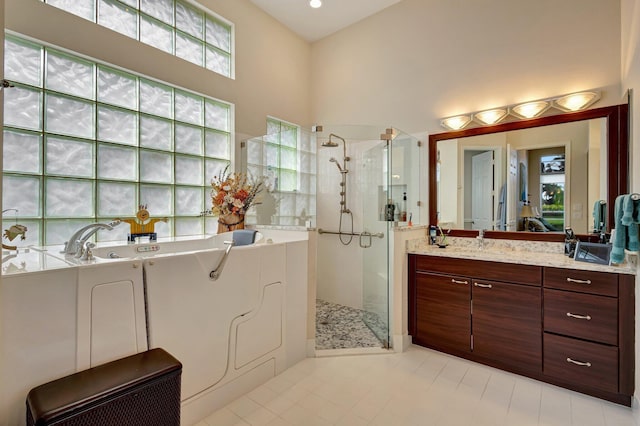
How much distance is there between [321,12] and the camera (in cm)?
366

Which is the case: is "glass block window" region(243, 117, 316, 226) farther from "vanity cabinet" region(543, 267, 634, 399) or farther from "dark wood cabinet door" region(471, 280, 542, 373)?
"vanity cabinet" region(543, 267, 634, 399)

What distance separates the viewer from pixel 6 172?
6.56 ft

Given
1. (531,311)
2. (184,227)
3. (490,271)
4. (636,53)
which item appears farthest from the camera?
(184,227)

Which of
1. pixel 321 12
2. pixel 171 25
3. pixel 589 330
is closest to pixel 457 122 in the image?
pixel 589 330

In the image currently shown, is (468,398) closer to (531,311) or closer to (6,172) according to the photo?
(531,311)

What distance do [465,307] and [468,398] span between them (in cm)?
68

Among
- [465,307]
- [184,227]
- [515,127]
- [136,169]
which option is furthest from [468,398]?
[136,169]

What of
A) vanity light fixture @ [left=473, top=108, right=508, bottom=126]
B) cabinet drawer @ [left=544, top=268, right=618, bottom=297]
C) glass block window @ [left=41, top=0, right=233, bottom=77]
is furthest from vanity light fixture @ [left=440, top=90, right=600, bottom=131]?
glass block window @ [left=41, top=0, right=233, bottom=77]

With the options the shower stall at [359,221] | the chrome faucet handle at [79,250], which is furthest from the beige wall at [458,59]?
the chrome faucet handle at [79,250]

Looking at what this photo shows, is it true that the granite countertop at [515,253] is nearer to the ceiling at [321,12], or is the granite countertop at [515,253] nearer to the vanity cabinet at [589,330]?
the vanity cabinet at [589,330]

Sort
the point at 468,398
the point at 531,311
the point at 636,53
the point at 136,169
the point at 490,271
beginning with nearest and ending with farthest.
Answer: the point at 636,53, the point at 468,398, the point at 531,311, the point at 490,271, the point at 136,169

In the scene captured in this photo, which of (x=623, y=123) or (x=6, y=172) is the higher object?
(x=623, y=123)

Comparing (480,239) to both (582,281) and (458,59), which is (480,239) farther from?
(458,59)

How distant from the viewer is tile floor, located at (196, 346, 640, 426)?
1752mm
